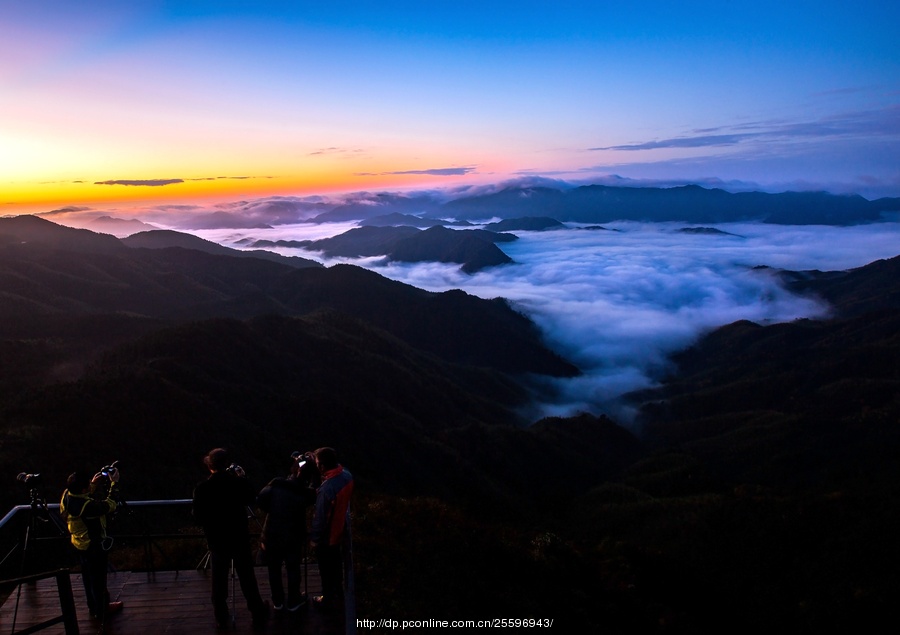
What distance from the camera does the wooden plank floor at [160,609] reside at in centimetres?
747

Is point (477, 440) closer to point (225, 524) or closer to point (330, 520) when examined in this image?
point (330, 520)

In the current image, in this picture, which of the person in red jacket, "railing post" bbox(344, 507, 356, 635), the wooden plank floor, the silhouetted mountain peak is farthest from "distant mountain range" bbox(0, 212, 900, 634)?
the silhouetted mountain peak

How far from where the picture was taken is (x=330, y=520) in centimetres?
760

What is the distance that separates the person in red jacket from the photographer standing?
86cm

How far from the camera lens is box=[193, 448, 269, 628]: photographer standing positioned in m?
7.07

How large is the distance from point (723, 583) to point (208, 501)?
24.3 m

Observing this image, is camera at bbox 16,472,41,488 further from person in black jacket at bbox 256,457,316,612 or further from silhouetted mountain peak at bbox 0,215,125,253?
silhouetted mountain peak at bbox 0,215,125,253

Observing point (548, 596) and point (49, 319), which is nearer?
point (548, 596)

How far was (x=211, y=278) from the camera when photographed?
Answer: 465ft

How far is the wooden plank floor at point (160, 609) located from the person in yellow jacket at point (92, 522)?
1.35 ft

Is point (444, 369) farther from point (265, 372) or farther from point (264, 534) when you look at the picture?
point (264, 534)

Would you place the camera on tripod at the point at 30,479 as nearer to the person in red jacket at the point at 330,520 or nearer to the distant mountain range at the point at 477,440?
the person in red jacket at the point at 330,520

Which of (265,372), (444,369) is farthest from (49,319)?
(444,369)

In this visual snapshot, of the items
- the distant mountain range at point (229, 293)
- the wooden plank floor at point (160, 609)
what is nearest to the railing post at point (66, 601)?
the wooden plank floor at point (160, 609)
